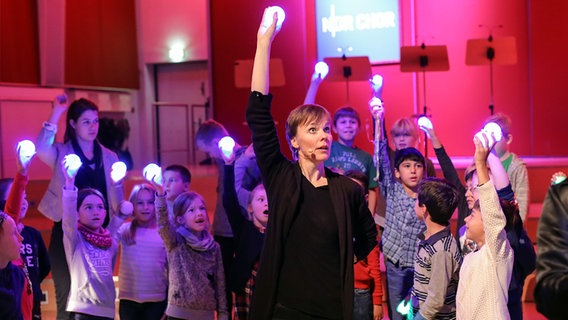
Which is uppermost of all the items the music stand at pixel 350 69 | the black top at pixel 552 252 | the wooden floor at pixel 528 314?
the music stand at pixel 350 69

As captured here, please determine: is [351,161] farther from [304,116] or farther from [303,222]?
[303,222]

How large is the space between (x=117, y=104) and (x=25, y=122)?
326 centimetres

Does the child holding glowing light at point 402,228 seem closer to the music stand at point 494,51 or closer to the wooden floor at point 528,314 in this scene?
the wooden floor at point 528,314

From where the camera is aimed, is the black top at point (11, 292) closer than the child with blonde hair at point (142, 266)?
Yes

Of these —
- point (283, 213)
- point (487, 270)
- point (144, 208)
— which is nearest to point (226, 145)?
point (144, 208)

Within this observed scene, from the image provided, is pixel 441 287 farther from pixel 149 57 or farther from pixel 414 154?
pixel 149 57

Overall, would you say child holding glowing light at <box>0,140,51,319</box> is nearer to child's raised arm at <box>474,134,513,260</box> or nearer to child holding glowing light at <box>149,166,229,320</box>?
child holding glowing light at <box>149,166,229,320</box>

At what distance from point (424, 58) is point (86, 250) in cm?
565

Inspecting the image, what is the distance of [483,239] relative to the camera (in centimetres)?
280

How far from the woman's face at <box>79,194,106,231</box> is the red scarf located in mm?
32

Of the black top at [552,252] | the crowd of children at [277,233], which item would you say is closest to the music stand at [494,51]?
the crowd of children at [277,233]

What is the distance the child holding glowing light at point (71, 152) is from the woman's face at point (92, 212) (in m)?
0.24

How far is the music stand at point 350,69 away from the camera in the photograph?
841 centimetres

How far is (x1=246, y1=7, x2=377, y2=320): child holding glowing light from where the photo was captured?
98.4 inches
